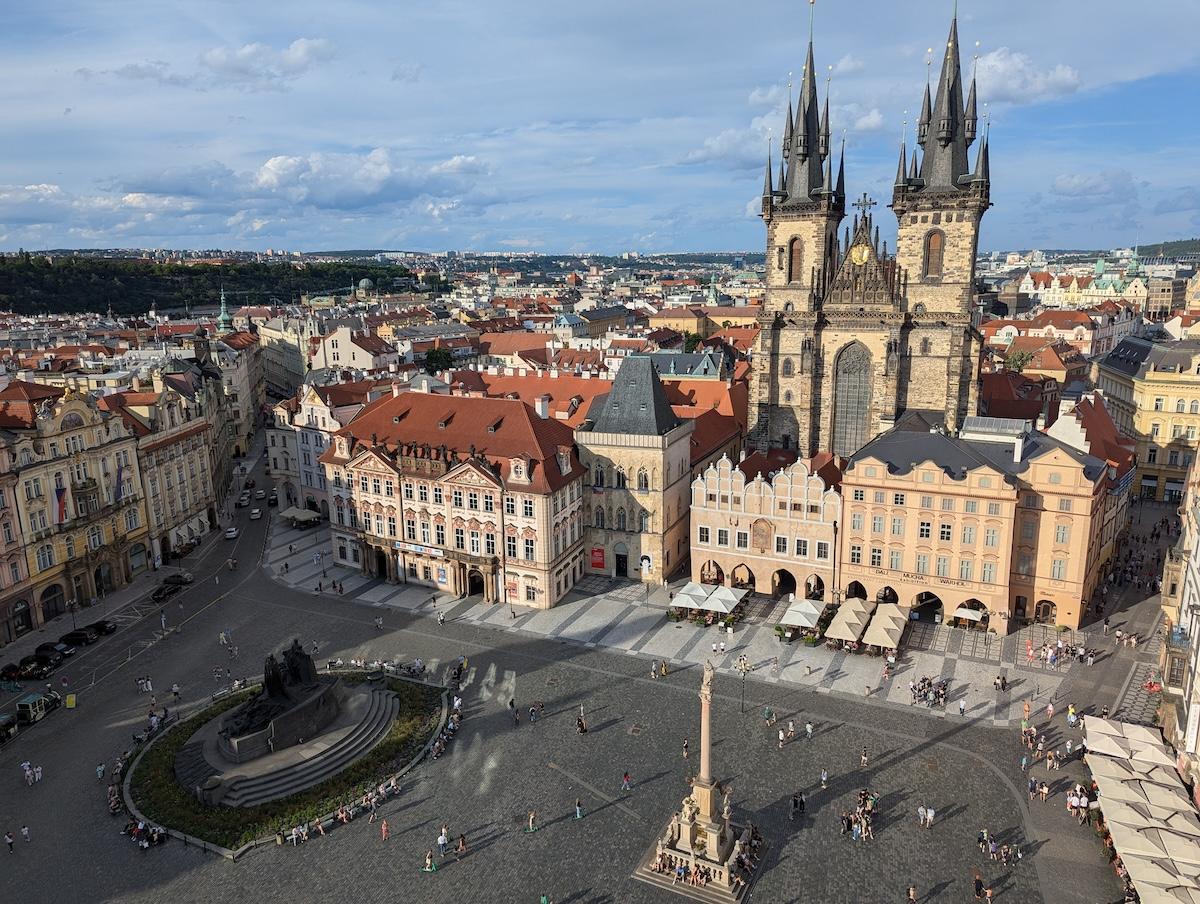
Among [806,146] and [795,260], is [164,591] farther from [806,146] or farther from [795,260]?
[806,146]

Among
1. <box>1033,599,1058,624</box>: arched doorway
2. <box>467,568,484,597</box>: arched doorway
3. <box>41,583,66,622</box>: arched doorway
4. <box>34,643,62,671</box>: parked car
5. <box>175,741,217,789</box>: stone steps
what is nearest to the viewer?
<box>175,741,217,789</box>: stone steps

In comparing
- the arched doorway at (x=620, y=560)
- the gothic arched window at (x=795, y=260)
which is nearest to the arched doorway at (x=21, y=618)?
the arched doorway at (x=620, y=560)

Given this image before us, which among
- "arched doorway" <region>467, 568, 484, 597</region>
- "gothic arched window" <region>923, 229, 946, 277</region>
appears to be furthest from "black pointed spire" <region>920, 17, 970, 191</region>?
"arched doorway" <region>467, 568, 484, 597</region>

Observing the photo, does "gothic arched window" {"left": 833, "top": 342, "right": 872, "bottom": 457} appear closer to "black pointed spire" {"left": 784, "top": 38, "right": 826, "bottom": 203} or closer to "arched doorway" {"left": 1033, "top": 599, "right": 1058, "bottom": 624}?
"black pointed spire" {"left": 784, "top": 38, "right": 826, "bottom": 203}

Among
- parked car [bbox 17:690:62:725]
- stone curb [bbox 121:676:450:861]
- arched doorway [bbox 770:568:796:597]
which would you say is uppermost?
arched doorway [bbox 770:568:796:597]

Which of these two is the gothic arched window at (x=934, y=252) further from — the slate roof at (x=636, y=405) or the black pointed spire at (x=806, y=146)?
the slate roof at (x=636, y=405)

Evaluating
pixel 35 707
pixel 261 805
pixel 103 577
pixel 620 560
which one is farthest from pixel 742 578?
pixel 103 577

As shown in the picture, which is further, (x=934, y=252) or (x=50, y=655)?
(x=934, y=252)
